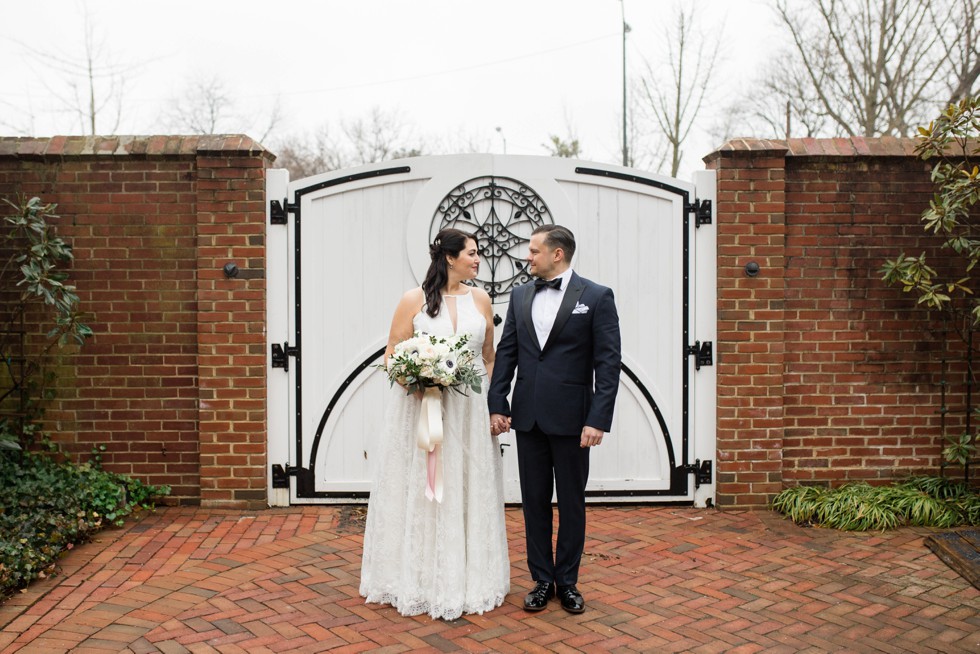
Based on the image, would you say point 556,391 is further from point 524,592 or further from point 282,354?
point 282,354

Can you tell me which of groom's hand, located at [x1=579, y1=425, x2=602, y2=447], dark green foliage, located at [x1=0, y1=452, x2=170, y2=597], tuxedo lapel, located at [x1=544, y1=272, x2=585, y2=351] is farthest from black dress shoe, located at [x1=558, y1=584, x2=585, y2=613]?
dark green foliage, located at [x1=0, y1=452, x2=170, y2=597]

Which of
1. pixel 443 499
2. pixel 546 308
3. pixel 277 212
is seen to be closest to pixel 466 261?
pixel 546 308

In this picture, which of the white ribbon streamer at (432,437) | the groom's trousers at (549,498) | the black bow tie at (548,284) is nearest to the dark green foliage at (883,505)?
the groom's trousers at (549,498)

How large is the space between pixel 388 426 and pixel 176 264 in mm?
2389

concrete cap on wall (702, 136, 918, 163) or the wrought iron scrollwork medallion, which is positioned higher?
concrete cap on wall (702, 136, 918, 163)

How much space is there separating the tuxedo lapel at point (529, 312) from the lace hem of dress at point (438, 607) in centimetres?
125

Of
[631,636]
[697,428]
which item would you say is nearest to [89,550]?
[631,636]

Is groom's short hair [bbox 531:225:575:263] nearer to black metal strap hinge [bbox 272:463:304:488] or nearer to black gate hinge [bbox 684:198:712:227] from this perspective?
black gate hinge [bbox 684:198:712:227]

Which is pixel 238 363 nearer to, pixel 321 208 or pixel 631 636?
pixel 321 208

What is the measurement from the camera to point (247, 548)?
508 cm

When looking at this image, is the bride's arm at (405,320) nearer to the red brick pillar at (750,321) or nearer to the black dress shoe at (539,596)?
the black dress shoe at (539,596)

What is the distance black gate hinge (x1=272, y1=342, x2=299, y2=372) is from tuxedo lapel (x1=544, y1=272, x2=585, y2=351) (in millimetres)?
2279

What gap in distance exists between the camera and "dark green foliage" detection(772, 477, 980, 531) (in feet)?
18.0

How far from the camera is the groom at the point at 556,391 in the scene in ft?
13.5
